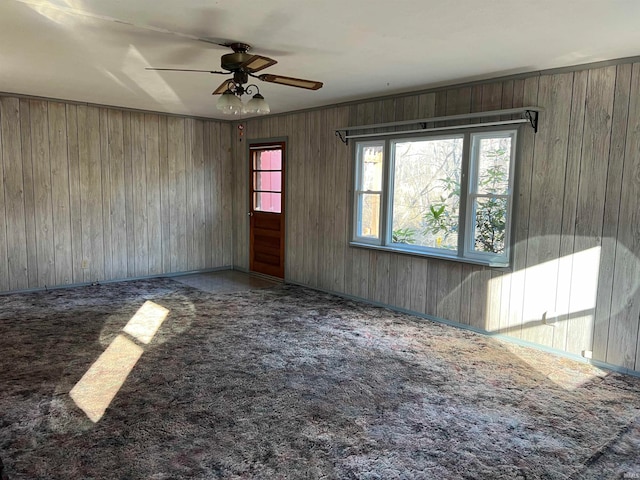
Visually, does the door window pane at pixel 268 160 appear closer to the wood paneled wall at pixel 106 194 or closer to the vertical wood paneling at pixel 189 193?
the wood paneled wall at pixel 106 194

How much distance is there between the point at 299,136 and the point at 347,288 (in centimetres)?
216

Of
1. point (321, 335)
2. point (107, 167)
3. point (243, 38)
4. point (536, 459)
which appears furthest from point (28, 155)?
point (536, 459)

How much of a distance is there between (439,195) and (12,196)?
501cm

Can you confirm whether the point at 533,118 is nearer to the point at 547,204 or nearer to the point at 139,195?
the point at 547,204

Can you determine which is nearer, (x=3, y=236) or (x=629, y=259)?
(x=629, y=259)

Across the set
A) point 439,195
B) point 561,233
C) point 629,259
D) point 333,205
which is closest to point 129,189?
point 333,205

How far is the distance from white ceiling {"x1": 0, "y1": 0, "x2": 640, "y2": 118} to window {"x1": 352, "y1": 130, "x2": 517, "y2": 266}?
0.68m

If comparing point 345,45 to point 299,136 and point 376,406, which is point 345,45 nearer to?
point 376,406

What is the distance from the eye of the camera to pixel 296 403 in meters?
3.04

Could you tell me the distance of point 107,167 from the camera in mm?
6328

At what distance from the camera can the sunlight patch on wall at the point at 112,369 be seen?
3.00 metres

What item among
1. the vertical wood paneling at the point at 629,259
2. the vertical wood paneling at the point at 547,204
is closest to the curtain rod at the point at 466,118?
the vertical wood paneling at the point at 547,204

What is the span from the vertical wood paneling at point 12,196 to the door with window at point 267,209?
3.04m

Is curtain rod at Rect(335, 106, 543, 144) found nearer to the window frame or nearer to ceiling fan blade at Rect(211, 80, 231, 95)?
the window frame
